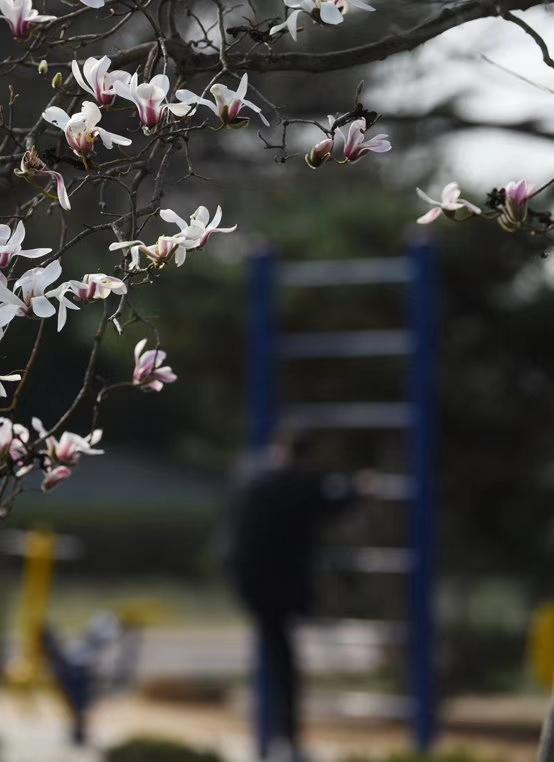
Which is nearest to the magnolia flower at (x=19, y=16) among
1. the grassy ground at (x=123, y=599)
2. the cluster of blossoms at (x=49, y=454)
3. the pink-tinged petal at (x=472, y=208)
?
the cluster of blossoms at (x=49, y=454)

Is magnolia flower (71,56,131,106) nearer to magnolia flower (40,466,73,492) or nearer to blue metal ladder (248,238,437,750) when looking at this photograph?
magnolia flower (40,466,73,492)

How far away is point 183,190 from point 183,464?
17551 millimetres

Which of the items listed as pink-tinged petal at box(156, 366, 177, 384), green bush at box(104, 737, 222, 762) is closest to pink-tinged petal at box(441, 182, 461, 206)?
pink-tinged petal at box(156, 366, 177, 384)

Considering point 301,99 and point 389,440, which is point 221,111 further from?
point 389,440

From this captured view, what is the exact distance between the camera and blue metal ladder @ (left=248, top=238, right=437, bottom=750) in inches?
311

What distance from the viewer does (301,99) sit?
362 inches

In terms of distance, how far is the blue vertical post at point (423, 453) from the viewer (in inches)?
311

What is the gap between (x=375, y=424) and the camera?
8.50 m

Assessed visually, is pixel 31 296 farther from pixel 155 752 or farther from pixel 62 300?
pixel 155 752

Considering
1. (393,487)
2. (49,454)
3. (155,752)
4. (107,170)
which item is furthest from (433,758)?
(107,170)

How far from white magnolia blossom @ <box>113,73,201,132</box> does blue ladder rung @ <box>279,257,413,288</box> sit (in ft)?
18.1

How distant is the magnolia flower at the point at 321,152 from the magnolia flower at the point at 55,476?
2.27 ft

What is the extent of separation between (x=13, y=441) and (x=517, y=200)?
944mm

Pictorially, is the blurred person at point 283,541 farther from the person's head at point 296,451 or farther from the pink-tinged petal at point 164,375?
the pink-tinged petal at point 164,375
